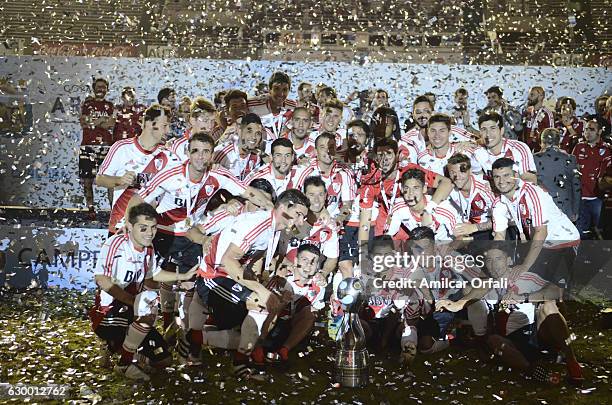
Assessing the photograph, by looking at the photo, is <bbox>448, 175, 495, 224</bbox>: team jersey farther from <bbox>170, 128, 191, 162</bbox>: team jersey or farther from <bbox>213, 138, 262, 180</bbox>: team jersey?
<bbox>170, 128, 191, 162</bbox>: team jersey

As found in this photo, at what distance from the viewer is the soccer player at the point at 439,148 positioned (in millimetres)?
6410

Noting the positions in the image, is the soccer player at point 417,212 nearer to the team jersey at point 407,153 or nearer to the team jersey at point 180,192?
the team jersey at point 407,153

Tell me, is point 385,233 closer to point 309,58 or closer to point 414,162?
point 414,162

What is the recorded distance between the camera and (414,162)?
6684mm

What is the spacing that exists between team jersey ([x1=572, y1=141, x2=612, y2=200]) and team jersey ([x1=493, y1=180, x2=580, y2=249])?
9.14ft

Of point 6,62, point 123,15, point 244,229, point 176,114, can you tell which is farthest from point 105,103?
point 123,15

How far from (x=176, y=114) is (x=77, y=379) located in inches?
216

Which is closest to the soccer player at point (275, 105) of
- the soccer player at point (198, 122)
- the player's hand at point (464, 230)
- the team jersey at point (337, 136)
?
the team jersey at point (337, 136)

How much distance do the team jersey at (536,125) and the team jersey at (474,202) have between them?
330 centimetres

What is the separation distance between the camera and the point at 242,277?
4.88m

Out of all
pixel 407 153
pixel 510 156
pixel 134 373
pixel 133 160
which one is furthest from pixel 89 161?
pixel 134 373

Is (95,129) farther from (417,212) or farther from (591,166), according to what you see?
(591,166)

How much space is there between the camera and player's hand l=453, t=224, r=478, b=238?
5750mm

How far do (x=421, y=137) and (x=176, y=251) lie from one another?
2402 mm
